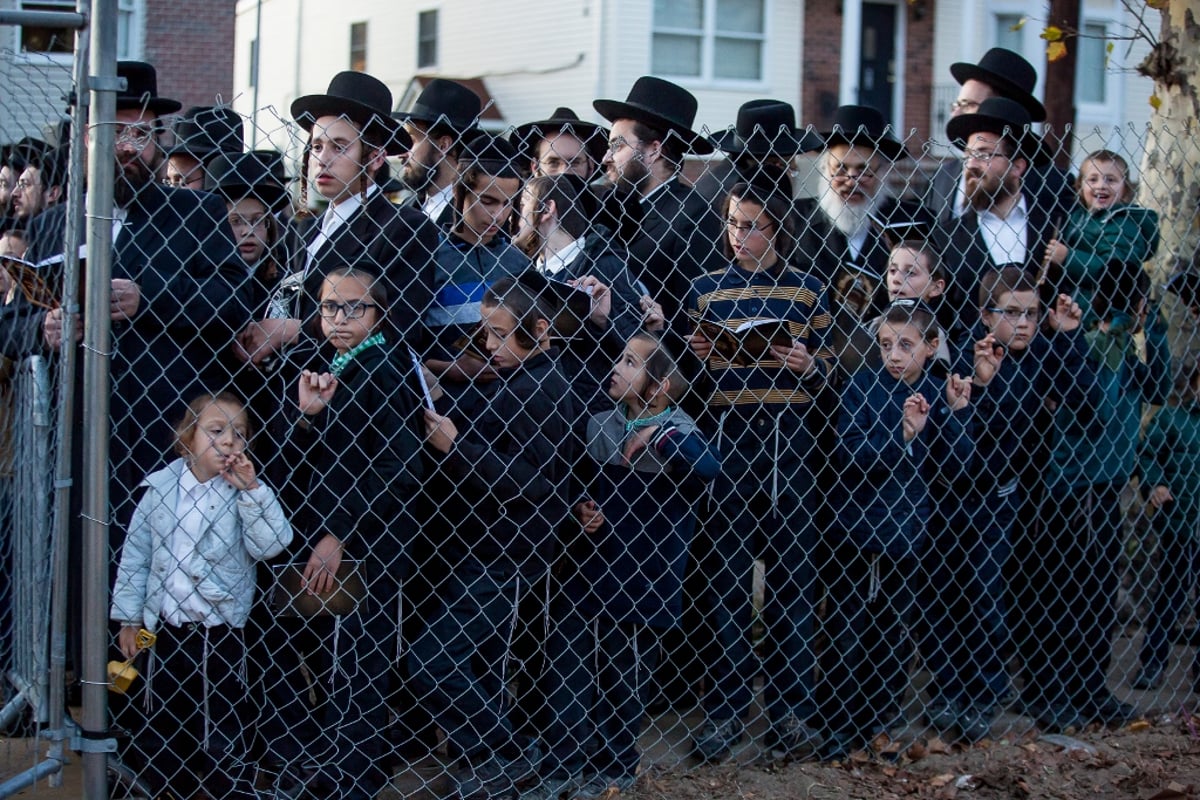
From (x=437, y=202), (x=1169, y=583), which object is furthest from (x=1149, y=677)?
(x=437, y=202)

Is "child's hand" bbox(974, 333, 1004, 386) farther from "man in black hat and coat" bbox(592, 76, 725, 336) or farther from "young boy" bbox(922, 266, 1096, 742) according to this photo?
"man in black hat and coat" bbox(592, 76, 725, 336)

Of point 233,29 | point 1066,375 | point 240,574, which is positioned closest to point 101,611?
point 240,574

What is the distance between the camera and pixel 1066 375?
17.3 feet

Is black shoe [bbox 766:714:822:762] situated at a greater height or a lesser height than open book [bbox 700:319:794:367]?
lesser

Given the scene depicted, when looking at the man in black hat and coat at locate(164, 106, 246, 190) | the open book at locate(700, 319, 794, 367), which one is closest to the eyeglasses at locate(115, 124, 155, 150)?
the man in black hat and coat at locate(164, 106, 246, 190)

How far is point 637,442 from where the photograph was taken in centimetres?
459

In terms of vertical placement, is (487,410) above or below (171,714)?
above

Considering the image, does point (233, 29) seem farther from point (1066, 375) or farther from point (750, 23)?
point (1066, 375)

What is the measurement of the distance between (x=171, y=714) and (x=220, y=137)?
242 centimetres

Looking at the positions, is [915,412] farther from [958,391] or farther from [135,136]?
[135,136]

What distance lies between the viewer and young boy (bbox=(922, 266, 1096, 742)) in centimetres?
515

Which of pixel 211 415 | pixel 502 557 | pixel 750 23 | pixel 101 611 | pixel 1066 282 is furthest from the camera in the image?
pixel 750 23

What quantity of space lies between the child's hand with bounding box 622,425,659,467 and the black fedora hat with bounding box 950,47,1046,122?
2695mm

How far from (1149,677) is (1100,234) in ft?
6.03
